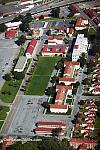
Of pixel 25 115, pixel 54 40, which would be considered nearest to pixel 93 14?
pixel 54 40

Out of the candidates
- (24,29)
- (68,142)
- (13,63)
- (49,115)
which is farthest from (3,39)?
(68,142)

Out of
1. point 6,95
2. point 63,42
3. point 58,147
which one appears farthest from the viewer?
point 63,42

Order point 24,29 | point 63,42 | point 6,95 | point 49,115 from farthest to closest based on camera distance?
point 24,29 → point 63,42 → point 6,95 → point 49,115

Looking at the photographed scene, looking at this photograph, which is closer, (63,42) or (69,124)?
(69,124)

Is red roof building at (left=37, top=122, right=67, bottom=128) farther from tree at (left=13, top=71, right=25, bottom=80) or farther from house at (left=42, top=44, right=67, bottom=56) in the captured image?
house at (left=42, top=44, right=67, bottom=56)

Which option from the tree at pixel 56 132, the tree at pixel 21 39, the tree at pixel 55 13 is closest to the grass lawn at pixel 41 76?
the tree at pixel 21 39

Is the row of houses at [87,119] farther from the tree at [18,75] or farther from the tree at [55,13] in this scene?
the tree at [55,13]

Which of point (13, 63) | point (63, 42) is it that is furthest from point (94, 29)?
point (13, 63)

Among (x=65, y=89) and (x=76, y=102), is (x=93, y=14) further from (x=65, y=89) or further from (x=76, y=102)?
(x=76, y=102)

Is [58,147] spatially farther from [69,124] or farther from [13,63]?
[13,63]
